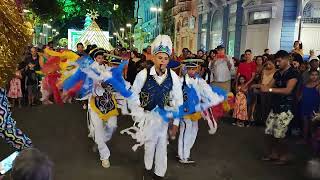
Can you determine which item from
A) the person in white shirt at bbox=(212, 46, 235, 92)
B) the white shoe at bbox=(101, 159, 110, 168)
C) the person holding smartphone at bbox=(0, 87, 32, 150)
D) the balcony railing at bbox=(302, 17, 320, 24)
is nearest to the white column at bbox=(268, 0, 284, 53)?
the balcony railing at bbox=(302, 17, 320, 24)

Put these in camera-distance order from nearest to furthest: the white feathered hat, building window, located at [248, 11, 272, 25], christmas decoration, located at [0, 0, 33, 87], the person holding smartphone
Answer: christmas decoration, located at [0, 0, 33, 87] < the person holding smartphone < the white feathered hat < building window, located at [248, 11, 272, 25]

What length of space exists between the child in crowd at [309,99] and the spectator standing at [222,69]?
274 centimetres

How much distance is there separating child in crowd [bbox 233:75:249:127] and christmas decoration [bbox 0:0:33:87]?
6.76m

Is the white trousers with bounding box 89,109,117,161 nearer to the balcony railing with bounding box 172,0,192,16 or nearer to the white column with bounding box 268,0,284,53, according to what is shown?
the white column with bounding box 268,0,284,53

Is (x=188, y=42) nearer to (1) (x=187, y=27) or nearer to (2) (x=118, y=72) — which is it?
(1) (x=187, y=27)

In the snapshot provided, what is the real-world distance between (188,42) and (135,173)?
85.5 feet

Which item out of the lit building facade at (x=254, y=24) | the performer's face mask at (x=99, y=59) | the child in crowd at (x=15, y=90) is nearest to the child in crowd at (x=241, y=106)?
the performer's face mask at (x=99, y=59)

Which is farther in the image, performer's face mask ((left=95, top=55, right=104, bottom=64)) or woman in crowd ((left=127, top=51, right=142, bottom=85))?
woman in crowd ((left=127, top=51, right=142, bottom=85))

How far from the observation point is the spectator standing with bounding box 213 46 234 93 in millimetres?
10281

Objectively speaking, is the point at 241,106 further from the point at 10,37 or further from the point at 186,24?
the point at 186,24

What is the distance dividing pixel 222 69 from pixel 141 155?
412 cm

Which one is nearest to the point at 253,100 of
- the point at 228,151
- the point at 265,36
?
the point at 228,151

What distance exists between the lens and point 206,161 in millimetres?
6652

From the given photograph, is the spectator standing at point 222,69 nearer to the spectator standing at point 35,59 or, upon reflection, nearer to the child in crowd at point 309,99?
the child in crowd at point 309,99
